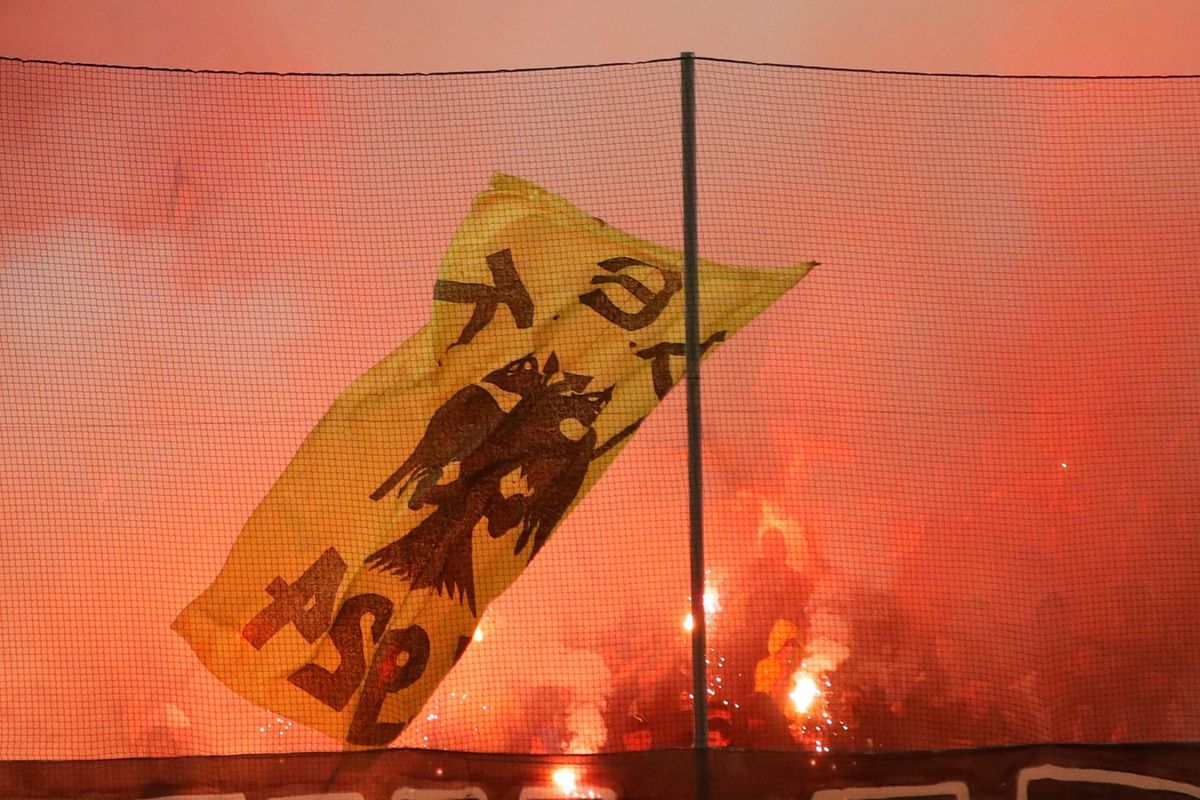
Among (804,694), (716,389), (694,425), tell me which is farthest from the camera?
(716,389)

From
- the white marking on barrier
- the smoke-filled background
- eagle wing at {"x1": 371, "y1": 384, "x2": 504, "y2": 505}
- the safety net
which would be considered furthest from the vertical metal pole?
the white marking on barrier

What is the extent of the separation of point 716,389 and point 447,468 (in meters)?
0.87

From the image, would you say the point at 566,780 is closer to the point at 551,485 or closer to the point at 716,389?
the point at 551,485

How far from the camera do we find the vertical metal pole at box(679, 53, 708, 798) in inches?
111

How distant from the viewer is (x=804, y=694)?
10.0 feet

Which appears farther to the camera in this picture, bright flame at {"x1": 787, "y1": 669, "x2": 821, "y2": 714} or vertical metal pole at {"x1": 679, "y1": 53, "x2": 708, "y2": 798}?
bright flame at {"x1": 787, "y1": 669, "x2": 821, "y2": 714}

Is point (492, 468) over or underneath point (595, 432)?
underneath

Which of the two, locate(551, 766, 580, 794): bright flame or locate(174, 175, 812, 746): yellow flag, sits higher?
locate(174, 175, 812, 746): yellow flag

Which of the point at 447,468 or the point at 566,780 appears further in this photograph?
the point at 447,468

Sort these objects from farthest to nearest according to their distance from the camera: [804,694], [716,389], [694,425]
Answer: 1. [716,389]
2. [804,694]
3. [694,425]

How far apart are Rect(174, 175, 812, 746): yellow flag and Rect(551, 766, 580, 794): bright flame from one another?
45cm

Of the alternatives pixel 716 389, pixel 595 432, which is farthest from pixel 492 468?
pixel 716 389

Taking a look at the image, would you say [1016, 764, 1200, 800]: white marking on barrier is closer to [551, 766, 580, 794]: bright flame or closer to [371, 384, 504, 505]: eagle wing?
[551, 766, 580, 794]: bright flame

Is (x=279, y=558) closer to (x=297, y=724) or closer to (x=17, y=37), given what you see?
(x=297, y=724)
